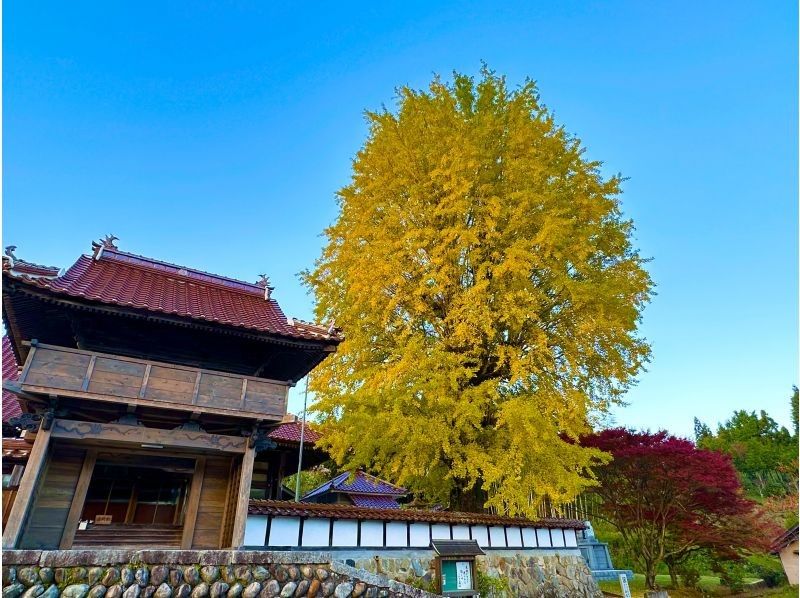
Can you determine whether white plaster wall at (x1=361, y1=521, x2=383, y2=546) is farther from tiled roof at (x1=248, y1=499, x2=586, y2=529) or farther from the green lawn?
the green lawn

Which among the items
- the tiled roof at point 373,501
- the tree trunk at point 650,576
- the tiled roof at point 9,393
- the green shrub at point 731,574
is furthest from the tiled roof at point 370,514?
the green shrub at point 731,574

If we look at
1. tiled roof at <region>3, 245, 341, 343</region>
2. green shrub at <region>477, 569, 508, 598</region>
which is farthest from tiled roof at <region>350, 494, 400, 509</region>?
tiled roof at <region>3, 245, 341, 343</region>

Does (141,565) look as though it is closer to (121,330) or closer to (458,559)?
(121,330)

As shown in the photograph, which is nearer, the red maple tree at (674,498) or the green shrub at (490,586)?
the green shrub at (490,586)

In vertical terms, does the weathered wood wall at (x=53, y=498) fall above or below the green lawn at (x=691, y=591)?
above

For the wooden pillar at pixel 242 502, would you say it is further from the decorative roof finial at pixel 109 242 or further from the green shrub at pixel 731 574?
the green shrub at pixel 731 574

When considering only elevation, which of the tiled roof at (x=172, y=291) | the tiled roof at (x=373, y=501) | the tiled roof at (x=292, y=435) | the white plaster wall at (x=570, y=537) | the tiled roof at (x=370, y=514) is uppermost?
the tiled roof at (x=172, y=291)

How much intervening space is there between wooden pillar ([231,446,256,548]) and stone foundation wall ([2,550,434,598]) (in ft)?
2.60

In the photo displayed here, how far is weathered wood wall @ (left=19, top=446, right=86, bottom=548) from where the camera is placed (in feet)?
25.4

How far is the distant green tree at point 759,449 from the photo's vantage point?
42594 mm

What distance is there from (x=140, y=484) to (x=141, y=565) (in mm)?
3734

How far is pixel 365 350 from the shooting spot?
1203 cm

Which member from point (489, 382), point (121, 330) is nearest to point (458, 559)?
point (489, 382)

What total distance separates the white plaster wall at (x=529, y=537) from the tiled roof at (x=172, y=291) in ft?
25.2
